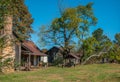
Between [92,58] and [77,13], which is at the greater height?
[77,13]

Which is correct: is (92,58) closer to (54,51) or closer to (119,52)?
(119,52)

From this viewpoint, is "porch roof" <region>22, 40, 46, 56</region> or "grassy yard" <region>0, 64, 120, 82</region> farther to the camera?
"porch roof" <region>22, 40, 46, 56</region>

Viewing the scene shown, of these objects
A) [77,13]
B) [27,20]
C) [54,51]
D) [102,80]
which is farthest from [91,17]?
[102,80]

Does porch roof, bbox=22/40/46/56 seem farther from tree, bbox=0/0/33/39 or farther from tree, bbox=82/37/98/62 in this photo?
tree, bbox=82/37/98/62

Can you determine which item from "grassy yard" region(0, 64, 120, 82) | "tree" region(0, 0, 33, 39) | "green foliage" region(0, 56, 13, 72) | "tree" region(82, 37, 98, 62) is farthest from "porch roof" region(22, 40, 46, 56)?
"green foliage" region(0, 56, 13, 72)

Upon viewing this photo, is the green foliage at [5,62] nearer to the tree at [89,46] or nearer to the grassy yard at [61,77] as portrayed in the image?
the grassy yard at [61,77]

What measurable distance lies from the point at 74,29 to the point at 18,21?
12.4 meters

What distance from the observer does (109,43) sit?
52344mm

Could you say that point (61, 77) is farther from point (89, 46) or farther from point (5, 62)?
point (89, 46)

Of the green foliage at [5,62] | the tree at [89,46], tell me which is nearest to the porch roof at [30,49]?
the tree at [89,46]

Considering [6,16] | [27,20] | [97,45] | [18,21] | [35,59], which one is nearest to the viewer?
Result: [6,16]

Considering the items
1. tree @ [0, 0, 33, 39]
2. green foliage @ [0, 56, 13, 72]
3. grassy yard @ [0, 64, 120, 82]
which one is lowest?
grassy yard @ [0, 64, 120, 82]

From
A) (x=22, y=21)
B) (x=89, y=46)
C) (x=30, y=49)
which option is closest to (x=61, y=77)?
(x=30, y=49)

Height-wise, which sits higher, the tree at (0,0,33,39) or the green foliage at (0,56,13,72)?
the tree at (0,0,33,39)
